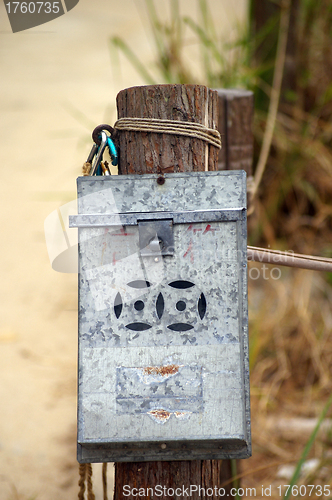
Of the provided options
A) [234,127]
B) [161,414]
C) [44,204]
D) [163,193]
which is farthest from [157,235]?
[44,204]

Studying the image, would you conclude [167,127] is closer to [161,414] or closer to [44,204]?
[161,414]

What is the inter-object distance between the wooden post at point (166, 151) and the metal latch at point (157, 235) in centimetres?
11

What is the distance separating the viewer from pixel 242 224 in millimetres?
722

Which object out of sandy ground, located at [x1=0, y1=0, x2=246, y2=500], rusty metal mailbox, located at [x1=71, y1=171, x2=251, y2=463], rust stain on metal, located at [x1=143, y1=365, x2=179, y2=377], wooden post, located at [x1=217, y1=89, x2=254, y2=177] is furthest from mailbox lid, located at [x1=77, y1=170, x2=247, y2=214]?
sandy ground, located at [x1=0, y1=0, x2=246, y2=500]

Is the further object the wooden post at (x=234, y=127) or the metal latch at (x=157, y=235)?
the wooden post at (x=234, y=127)

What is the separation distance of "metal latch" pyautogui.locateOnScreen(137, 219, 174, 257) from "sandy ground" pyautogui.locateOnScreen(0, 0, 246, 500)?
111 cm

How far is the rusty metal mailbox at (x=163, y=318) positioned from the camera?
701 mm

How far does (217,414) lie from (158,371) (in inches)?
4.7

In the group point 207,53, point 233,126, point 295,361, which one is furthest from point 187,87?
point 295,361

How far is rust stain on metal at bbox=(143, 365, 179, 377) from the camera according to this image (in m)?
0.71

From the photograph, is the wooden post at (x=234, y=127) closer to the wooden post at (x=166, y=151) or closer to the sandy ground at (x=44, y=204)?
the wooden post at (x=166, y=151)

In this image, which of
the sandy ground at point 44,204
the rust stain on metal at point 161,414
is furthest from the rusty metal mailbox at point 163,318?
the sandy ground at point 44,204

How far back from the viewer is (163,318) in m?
0.71

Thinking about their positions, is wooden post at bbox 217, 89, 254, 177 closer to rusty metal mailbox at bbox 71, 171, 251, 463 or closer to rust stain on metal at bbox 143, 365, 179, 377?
rusty metal mailbox at bbox 71, 171, 251, 463
